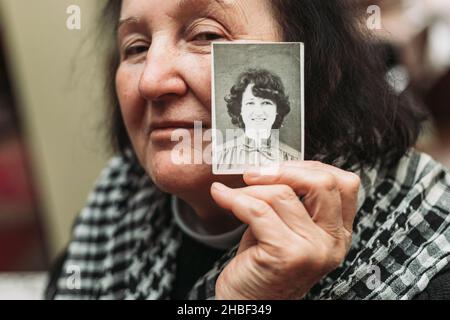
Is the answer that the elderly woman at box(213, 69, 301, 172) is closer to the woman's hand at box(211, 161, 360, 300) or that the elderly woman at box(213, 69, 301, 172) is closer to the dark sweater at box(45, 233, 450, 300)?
the woman's hand at box(211, 161, 360, 300)

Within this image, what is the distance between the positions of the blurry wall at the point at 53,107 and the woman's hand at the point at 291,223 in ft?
4.97

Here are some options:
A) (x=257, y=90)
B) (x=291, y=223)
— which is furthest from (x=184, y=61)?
(x=291, y=223)

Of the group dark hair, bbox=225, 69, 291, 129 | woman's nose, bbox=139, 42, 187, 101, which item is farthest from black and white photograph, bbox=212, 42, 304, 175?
woman's nose, bbox=139, 42, 187, 101

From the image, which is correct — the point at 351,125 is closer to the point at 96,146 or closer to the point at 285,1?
the point at 285,1

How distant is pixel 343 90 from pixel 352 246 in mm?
359

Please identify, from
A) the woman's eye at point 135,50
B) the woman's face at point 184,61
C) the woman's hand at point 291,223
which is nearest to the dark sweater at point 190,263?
the woman's face at point 184,61

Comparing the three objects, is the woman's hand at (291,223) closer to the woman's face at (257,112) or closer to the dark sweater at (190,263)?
the woman's face at (257,112)

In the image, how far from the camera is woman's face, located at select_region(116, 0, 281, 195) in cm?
107

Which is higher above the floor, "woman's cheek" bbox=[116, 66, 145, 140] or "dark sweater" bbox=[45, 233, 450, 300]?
"woman's cheek" bbox=[116, 66, 145, 140]

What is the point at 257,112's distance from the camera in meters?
1.00

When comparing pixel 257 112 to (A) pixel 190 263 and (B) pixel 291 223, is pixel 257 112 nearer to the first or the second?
(B) pixel 291 223

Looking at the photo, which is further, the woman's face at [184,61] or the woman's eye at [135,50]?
the woman's eye at [135,50]

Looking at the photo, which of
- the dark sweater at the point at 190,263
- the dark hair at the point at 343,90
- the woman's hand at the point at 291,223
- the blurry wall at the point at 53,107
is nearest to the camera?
the woman's hand at the point at 291,223

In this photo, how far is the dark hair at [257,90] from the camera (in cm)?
100
